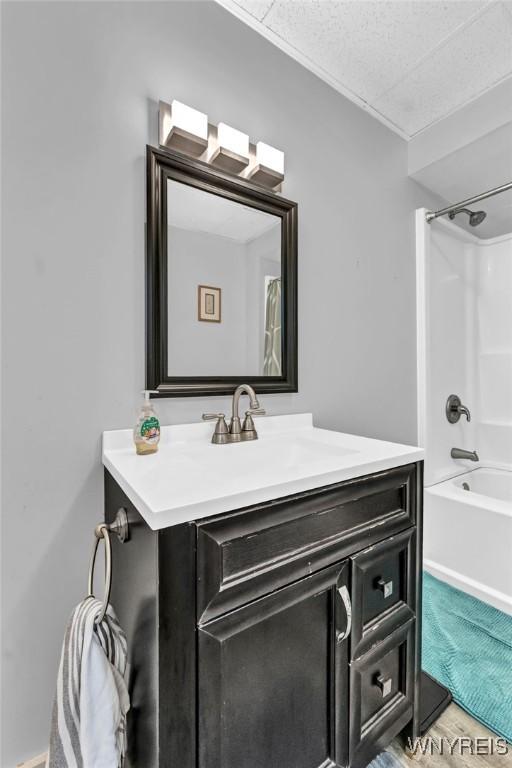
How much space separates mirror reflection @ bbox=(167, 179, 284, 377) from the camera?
1.15m

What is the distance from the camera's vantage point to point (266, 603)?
0.69m

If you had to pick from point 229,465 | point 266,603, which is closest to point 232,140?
point 229,465

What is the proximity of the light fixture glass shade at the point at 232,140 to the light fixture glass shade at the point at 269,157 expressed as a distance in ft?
0.19

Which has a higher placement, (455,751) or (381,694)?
(381,694)

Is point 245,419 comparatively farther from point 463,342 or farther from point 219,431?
point 463,342

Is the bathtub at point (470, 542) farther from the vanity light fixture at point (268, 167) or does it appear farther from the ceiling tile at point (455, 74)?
the ceiling tile at point (455, 74)

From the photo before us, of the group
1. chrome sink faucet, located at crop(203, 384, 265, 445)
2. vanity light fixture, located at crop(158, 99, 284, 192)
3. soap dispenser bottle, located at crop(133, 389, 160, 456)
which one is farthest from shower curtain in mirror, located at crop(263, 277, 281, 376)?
soap dispenser bottle, located at crop(133, 389, 160, 456)

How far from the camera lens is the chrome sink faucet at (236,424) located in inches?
45.9

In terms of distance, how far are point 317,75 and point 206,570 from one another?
1901mm

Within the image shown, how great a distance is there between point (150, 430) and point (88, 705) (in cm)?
57

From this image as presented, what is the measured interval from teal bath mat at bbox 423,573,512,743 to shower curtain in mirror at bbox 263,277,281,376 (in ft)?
4.00

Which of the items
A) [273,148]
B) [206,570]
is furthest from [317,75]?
[206,570]

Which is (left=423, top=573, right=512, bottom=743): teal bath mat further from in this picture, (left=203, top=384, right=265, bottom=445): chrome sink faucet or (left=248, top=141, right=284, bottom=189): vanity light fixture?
(left=248, top=141, right=284, bottom=189): vanity light fixture

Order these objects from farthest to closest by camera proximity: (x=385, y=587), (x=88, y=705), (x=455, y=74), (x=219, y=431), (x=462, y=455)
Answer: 1. (x=462, y=455)
2. (x=455, y=74)
3. (x=219, y=431)
4. (x=385, y=587)
5. (x=88, y=705)
